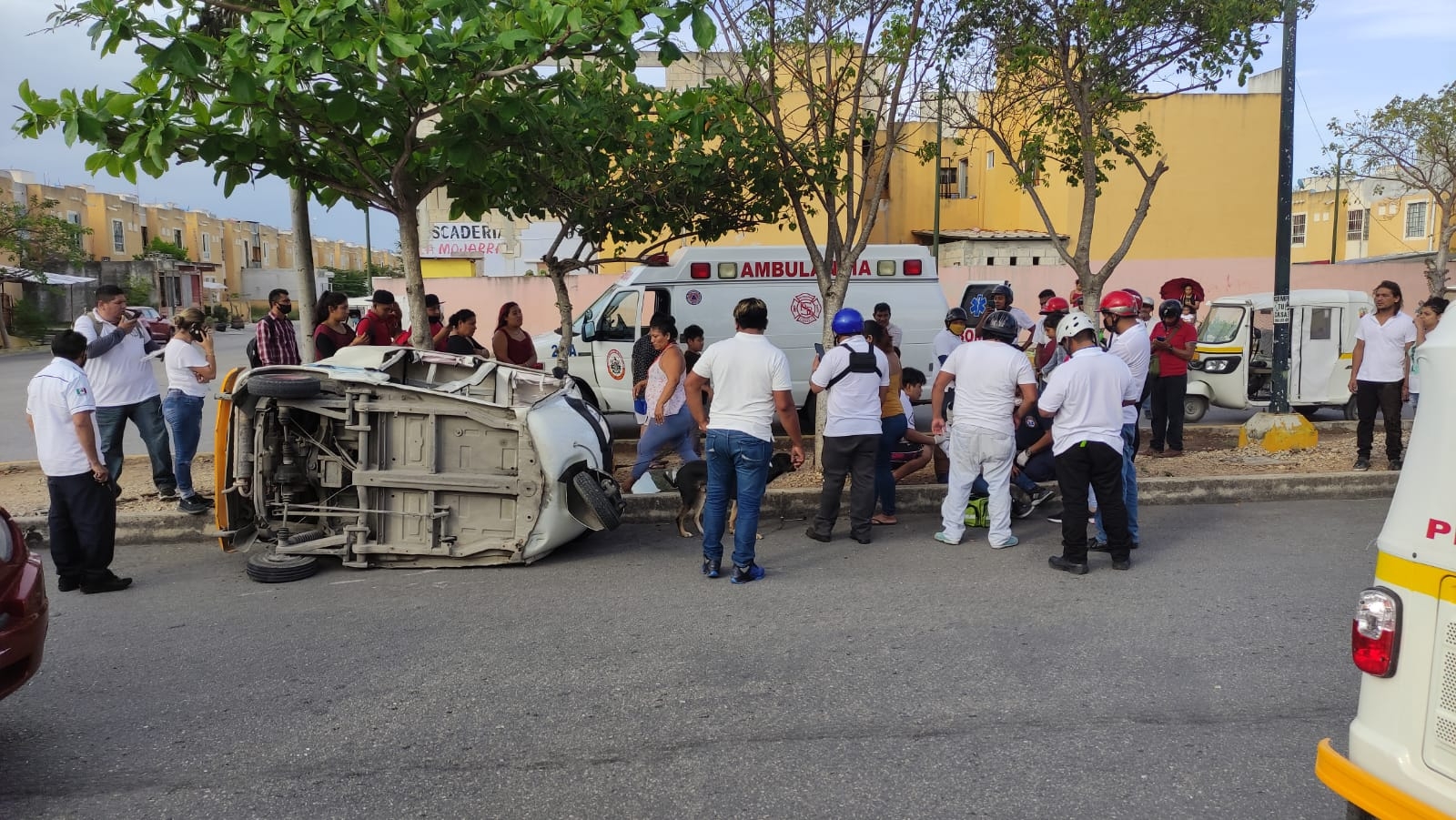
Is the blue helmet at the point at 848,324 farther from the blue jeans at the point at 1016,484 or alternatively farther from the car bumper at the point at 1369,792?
the car bumper at the point at 1369,792

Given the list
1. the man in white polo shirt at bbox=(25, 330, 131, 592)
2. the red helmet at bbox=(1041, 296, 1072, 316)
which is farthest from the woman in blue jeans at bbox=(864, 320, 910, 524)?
the man in white polo shirt at bbox=(25, 330, 131, 592)

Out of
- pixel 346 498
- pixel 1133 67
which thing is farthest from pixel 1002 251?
pixel 346 498

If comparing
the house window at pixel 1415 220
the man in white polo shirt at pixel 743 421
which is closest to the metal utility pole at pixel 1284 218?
the man in white polo shirt at pixel 743 421

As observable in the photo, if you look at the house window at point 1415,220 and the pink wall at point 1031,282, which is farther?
the house window at point 1415,220

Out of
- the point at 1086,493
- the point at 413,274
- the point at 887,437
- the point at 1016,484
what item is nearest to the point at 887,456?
A: the point at 887,437

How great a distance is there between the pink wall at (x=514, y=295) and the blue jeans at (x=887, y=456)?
50.6ft

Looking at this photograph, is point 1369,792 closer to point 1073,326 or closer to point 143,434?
point 1073,326

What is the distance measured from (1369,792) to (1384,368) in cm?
720

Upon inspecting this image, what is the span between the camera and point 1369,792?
2373mm

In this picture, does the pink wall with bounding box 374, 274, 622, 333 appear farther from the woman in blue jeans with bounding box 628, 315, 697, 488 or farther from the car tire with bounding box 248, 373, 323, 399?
the car tire with bounding box 248, 373, 323, 399

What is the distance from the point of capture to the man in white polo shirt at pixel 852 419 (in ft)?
21.6

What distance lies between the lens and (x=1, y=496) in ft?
26.7

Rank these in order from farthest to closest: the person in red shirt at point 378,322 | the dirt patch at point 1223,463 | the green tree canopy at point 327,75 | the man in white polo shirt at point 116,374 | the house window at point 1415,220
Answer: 1. the house window at point 1415,220
2. the dirt patch at point 1223,463
3. the person in red shirt at point 378,322
4. the man in white polo shirt at point 116,374
5. the green tree canopy at point 327,75

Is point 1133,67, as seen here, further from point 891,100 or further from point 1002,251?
point 1002,251
